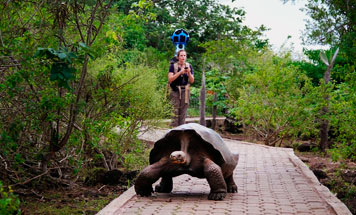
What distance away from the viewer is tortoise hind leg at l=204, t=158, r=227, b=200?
20.6ft

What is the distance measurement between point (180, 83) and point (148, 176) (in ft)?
15.3

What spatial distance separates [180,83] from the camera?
35.9 ft

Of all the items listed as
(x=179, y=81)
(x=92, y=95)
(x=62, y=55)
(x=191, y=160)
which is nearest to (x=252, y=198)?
(x=191, y=160)

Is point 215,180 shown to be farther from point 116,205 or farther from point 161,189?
point 116,205

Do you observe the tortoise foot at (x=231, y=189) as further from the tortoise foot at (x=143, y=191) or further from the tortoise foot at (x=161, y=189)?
the tortoise foot at (x=143, y=191)

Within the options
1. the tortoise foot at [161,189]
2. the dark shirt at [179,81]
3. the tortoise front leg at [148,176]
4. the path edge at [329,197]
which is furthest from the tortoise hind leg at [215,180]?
the dark shirt at [179,81]

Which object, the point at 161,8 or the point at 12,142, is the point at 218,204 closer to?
the point at 12,142

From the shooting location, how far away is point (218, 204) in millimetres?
6090

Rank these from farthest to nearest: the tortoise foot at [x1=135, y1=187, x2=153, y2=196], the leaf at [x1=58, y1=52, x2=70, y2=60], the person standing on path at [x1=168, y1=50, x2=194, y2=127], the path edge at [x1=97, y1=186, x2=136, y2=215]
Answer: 1. the person standing on path at [x1=168, y1=50, x2=194, y2=127]
2. the tortoise foot at [x1=135, y1=187, x2=153, y2=196]
3. the path edge at [x1=97, y1=186, x2=136, y2=215]
4. the leaf at [x1=58, y1=52, x2=70, y2=60]

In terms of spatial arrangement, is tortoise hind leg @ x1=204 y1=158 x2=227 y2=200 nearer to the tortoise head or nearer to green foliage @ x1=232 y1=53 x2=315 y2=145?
the tortoise head

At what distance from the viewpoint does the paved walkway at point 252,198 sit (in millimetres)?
5820

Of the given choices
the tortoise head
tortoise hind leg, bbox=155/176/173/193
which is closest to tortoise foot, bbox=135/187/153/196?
tortoise hind leg, bbox=155/176/173/193

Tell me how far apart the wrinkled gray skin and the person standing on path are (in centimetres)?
410

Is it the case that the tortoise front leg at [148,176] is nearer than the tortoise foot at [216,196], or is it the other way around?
the tortoise foot at [216,196]
